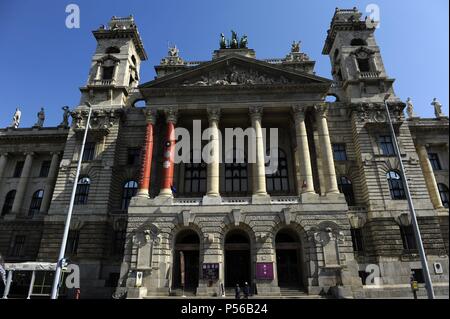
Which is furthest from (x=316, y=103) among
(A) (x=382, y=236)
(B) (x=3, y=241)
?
(B) (x=3, y=241)

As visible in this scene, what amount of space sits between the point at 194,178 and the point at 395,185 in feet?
75.6

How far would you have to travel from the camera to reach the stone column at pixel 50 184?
40.1 metres

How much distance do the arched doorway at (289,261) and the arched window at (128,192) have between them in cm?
1801

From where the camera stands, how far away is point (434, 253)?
29.6m

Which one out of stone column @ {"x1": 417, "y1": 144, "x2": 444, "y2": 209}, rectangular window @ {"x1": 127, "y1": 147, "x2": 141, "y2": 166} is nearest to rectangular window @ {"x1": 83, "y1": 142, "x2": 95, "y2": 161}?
rectangular window @ {"x1": 127, "y1": 147, "x2": 141, "y2": 166}

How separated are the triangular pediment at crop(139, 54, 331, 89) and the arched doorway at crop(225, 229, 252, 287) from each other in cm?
1776

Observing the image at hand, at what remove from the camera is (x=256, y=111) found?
34375mm

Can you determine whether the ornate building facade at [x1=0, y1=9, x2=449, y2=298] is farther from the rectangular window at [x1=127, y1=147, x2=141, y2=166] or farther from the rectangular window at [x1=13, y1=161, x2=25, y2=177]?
the rectangular window at [x1=13, y1=161, x2=25, y2=177]

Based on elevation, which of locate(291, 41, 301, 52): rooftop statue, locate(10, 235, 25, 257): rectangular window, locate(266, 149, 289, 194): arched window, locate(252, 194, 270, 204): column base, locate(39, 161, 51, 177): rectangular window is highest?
locate(291, 41, 301, 52): rooftop statue

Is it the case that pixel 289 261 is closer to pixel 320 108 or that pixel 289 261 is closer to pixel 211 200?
pixel 211 200

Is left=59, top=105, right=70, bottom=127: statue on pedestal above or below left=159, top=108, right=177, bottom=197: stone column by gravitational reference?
above

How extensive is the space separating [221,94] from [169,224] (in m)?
16.4

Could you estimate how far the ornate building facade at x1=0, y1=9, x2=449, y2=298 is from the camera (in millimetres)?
28078
